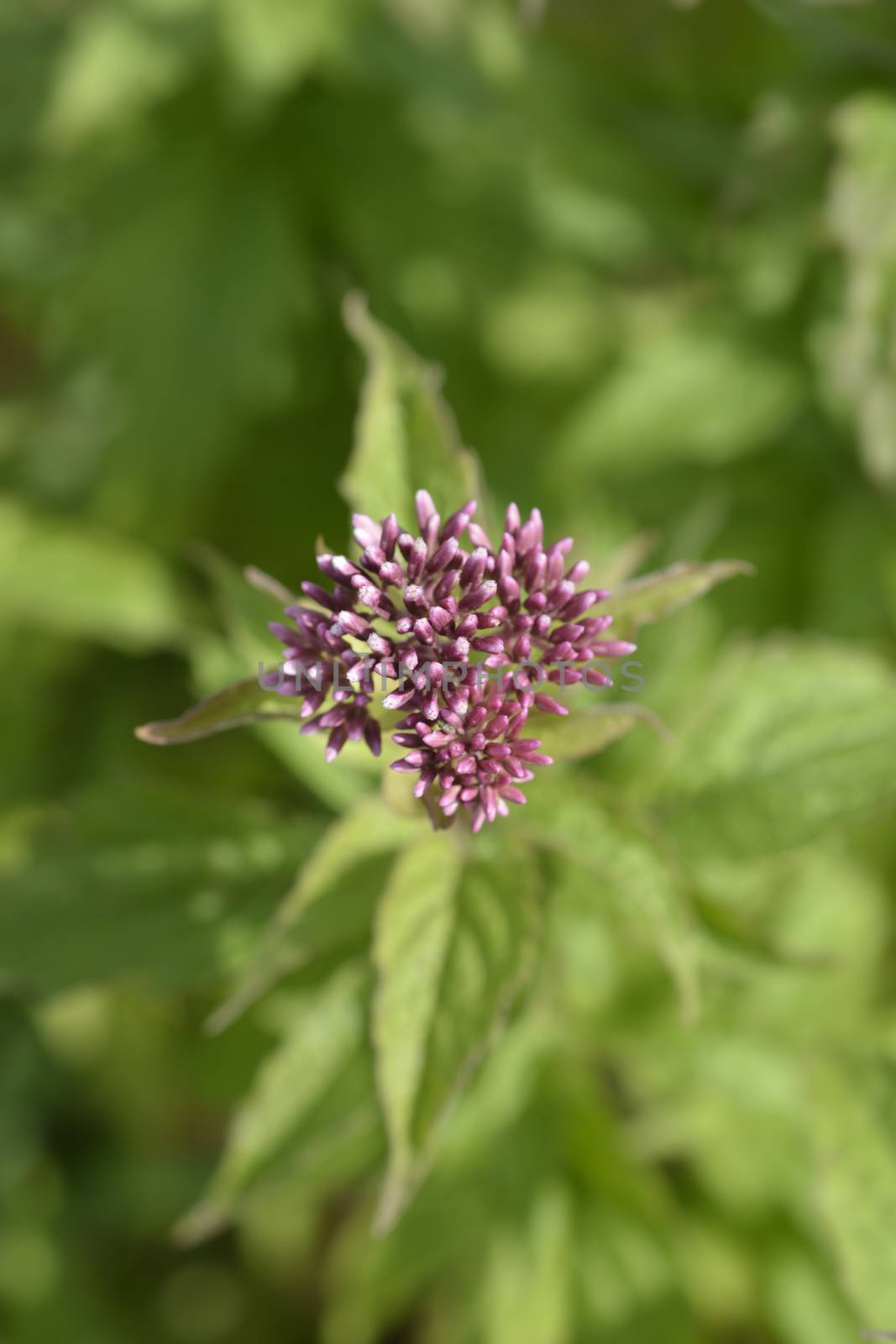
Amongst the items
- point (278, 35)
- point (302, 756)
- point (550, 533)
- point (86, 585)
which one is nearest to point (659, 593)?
point (302, 756)

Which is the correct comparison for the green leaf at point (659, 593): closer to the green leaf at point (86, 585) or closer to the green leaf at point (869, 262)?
the green leaf at point (869, 262)

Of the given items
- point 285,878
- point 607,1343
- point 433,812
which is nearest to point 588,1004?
point 607,1343

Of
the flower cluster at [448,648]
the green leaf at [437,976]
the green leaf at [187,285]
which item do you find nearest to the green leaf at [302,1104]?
the green leaf at [437,976]

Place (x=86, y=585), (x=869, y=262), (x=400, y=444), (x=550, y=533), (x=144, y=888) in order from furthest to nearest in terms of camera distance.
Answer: (x=86, y=585)
(x=550, y=533)
(x=869, y=262)
(x=144, y=888)
(x=400, y=444)

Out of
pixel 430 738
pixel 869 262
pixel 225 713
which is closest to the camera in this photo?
pixel 430 738

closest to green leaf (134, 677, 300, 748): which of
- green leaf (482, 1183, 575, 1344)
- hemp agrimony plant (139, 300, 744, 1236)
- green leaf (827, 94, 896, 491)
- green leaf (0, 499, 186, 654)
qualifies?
hemp agrimony plant (139, 300, 744, 1236)

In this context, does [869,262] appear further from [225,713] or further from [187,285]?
[187,285]

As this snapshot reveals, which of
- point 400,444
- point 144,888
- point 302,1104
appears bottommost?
point 302,1104

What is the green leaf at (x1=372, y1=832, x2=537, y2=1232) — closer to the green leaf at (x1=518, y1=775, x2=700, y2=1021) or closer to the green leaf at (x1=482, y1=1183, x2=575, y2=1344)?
the green leaf at (x1=518, y1=775, x2=700, y2=1021)
